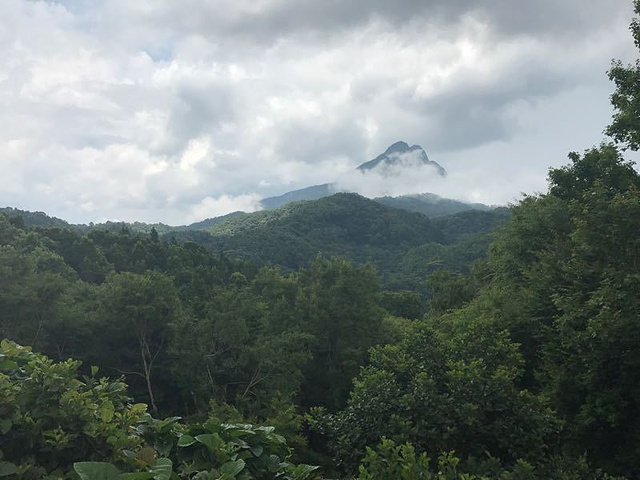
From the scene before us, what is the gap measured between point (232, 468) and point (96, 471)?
800 millimetres

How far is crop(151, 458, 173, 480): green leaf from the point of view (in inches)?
115

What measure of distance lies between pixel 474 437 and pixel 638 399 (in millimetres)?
3439

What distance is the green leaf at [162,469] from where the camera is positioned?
9.57 ft

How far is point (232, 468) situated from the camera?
3086 mm

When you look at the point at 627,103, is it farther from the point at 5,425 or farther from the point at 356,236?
the point at 356,236

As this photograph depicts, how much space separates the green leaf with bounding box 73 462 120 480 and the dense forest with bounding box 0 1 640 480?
0.04ft

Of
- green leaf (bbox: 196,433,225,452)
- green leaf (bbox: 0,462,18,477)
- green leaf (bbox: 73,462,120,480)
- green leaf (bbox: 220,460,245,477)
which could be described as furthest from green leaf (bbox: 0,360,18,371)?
green leaf (bbox: 220,460,245,477)

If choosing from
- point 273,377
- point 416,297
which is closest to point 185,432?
point 273,377

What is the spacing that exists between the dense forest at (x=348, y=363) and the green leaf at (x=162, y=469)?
0.03 ft

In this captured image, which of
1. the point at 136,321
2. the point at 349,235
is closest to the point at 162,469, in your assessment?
the point at 136,321

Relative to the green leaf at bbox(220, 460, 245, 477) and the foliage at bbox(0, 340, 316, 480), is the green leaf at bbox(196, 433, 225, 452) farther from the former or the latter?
the green leaf at bbox(220, 460, 245, 477)

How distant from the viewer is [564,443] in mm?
8156

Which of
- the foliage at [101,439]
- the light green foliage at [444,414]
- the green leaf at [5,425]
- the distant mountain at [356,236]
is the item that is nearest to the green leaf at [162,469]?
the foliage at [101,439]

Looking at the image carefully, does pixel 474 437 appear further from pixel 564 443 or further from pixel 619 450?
pixel 619 450
